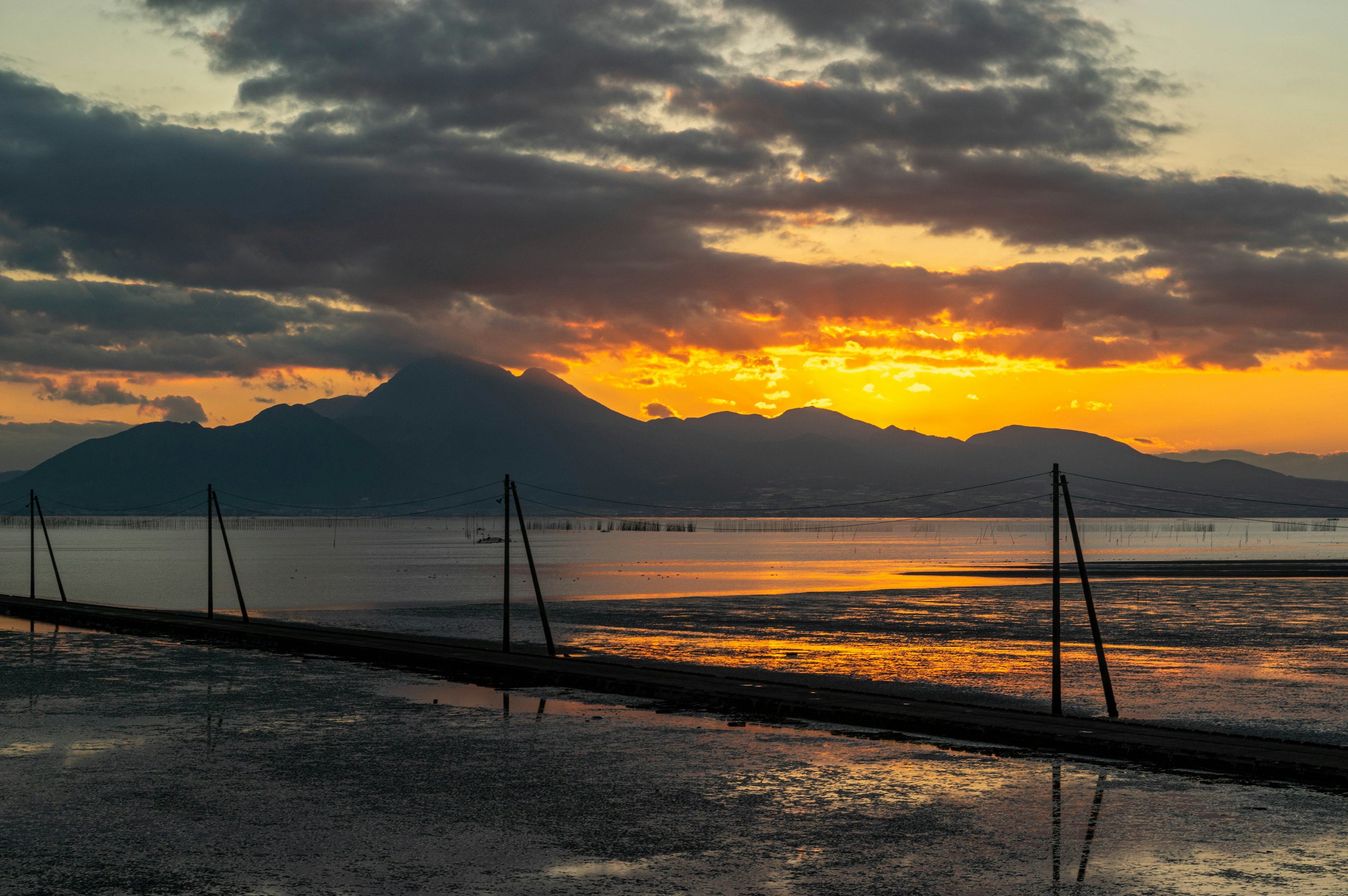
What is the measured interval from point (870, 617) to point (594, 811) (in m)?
34.0

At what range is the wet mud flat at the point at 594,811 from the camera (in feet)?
33.5

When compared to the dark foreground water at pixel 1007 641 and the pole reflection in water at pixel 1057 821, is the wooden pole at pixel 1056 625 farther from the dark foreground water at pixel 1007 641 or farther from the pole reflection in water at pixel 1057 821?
the pole reflection in water at pixel 1057 821

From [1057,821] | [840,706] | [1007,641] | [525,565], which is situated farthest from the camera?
[525,565]

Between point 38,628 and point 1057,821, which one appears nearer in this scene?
point 1057,821

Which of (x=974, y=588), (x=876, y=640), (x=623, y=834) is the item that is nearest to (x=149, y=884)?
(x=623, y=834)

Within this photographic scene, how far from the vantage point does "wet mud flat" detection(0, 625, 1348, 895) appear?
33.5 feet

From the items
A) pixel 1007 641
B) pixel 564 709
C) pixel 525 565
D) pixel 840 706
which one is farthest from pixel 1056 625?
pixel 525 565

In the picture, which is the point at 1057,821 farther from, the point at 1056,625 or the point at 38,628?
the point at 38,628

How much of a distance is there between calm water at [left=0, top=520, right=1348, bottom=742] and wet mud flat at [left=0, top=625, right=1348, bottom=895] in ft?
21.9

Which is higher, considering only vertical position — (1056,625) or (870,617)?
(1056,625)

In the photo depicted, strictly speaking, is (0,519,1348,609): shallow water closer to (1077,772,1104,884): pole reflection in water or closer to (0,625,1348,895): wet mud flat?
(0,625,1348,895): wet mud flat

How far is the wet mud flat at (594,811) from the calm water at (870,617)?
263 inches

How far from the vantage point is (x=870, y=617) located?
149ft

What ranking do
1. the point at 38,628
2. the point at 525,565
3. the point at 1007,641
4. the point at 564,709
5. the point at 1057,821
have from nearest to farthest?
the point at 1057,821, the point at 564,709, the point at 1007,641, the point at 38,628, the point at 525,565
